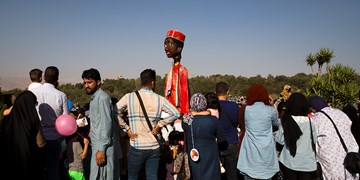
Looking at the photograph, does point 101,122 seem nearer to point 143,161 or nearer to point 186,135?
point 143,161

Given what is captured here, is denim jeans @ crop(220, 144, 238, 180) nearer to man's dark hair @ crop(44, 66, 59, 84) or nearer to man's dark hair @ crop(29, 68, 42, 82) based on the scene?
man's dark hair @ crop(44, 66, 59, 84)

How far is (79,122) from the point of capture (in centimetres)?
479

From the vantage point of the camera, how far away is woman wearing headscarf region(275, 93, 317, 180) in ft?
12.7

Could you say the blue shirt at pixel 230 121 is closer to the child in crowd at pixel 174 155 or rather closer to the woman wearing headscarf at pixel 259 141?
the woman wearing headscarf at pixel 259 141

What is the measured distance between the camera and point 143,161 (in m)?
3.71

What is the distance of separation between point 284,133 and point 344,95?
513 inches

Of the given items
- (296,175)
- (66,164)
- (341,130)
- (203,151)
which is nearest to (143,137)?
(203,151)

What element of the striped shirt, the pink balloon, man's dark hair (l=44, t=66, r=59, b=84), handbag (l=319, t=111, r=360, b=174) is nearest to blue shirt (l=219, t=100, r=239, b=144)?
the striped shirt

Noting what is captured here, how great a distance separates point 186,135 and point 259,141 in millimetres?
1070

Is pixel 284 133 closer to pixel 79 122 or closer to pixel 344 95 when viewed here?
pixel 79 122

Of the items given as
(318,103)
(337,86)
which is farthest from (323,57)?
(318,103)

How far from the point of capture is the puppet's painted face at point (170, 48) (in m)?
4.68

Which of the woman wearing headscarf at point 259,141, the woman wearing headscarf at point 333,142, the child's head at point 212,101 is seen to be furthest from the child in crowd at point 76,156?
the woman wearing headscarf at point 333,142

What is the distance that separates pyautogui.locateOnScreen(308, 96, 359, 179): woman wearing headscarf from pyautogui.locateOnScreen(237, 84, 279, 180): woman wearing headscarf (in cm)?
88
